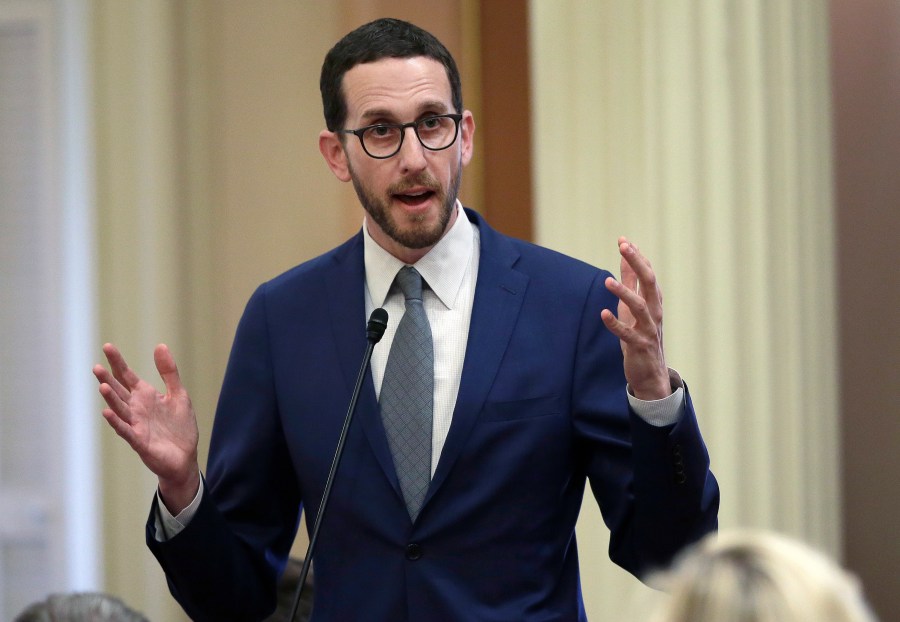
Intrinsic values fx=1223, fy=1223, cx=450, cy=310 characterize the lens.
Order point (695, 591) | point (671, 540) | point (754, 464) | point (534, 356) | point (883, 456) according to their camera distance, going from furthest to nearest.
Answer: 1. point (883, 456)
2. point (754, 464)
3. point (534, 356)
4. point (671, 540)
5. point (695, 591)

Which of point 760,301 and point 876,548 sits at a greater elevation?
point 760,301

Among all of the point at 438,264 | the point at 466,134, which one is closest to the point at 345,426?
the point at 438,264

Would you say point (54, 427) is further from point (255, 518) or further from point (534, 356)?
point (534, 356)

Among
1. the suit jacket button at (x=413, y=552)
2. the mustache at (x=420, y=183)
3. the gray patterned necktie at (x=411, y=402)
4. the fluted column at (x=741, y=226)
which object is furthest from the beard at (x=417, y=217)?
the fluted column at (x=741, y=226)

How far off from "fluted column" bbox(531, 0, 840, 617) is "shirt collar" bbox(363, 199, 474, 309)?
1478 millimetres

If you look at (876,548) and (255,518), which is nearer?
(255,518)

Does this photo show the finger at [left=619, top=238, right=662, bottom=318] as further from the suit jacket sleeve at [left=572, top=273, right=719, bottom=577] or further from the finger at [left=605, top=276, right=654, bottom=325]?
the suit jacket sleeve at [left=572, top=273, right=719, bottom=577]

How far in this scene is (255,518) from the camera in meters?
2.16

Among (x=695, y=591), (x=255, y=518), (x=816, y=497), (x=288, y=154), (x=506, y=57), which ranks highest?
(x=506, y=57)

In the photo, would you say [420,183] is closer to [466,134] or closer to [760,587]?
[466,134]

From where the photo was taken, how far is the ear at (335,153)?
2.24m

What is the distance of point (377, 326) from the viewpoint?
1948 millimetres

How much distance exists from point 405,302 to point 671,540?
2.02 ft

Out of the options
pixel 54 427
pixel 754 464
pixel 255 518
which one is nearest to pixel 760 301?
pixel 754 464
